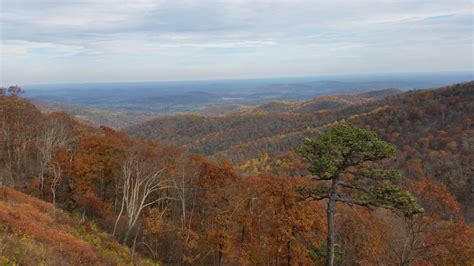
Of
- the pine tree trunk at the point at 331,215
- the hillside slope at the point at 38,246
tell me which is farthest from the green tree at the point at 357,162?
the hillside slope at the point at 38,246

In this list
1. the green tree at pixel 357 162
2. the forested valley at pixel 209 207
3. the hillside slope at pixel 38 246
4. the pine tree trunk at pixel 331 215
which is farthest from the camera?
the pine tree trunk at pixel 331 215

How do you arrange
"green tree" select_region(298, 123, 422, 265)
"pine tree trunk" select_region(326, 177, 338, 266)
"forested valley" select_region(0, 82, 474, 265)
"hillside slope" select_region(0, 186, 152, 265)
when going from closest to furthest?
"hillside slope" select_region(0, 186, 152, 265), "green tree" select_region(298, 123, 422, 265), "forested valley" select_region(0, 82, 474, 265), "pine tree trunk" select_region(326, 177, 338, 266)

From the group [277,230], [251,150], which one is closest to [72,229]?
[277,230]

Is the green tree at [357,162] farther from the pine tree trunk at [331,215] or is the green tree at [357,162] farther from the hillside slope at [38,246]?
the hillside slope at [38,246]

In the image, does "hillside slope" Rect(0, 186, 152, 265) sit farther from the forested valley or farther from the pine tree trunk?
the pine tree trunk

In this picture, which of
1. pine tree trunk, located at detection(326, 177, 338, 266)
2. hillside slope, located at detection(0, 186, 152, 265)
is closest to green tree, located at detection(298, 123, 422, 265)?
pine tree trunk, located at detection(326, 177, 338, 266)

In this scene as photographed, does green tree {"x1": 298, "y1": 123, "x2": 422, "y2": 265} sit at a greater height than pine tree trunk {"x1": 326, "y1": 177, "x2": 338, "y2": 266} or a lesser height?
greater

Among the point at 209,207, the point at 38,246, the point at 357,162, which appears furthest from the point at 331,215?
the point at 209,207

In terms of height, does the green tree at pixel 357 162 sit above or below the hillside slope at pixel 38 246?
above

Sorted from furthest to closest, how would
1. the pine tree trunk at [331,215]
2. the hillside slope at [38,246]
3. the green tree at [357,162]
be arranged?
the pine tree trunk at [331,215]
the green tree at [357,162]
the hillside slope at [38,246]

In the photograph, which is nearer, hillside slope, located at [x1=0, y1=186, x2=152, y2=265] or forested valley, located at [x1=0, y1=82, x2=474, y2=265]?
hillside slope, located at [x1=0, y1=186, x2=152, y2=265]

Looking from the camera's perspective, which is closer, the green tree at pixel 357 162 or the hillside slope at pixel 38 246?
the hillside slope at pixel 38 246
